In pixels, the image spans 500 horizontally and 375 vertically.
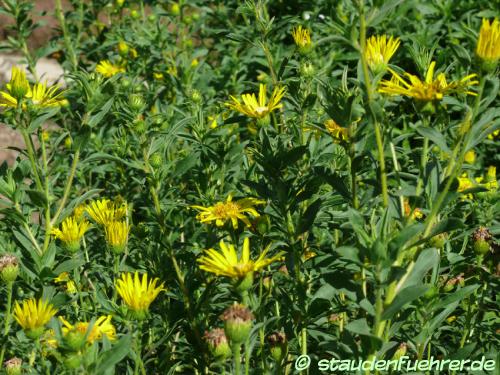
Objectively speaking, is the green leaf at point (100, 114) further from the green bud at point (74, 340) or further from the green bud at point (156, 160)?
the green bud at point (74, 340)

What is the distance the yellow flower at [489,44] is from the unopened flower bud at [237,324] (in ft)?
2.53

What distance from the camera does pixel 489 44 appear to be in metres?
1.52

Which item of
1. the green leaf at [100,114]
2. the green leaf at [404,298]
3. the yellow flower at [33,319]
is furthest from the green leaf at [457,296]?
the green leaf at [100,114]

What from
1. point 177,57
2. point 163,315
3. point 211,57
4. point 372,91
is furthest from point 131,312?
point 211,57

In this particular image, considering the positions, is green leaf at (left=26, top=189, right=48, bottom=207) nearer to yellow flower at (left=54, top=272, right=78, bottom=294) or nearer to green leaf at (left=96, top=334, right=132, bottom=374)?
yellow flower at (left=54, top=272, right=78, bottom=294)

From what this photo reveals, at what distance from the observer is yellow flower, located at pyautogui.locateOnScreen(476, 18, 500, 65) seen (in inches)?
59.5

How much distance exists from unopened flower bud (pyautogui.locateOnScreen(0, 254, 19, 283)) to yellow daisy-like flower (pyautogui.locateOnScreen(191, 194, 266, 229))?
534mm

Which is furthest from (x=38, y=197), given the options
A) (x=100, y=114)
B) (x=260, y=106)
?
(x=260, y=106)

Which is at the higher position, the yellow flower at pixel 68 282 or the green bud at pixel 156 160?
the green bud at pixel 156 160

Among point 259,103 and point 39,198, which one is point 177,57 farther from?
point 39,198

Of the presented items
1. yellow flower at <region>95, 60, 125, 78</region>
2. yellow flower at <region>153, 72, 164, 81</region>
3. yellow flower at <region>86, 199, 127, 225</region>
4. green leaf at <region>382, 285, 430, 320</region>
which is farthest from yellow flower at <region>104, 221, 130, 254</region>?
yellow flower at <region>153, 72, 164, 81</region>

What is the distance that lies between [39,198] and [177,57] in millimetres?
2338

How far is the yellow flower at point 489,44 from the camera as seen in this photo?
1.51m

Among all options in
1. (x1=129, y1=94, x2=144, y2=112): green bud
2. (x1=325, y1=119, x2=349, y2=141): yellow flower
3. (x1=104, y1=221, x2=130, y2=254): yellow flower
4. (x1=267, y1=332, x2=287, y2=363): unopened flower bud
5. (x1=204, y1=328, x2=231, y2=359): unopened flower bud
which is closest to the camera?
(x1=204, y1=328, x2=231, y2=359): unopened flower bud
